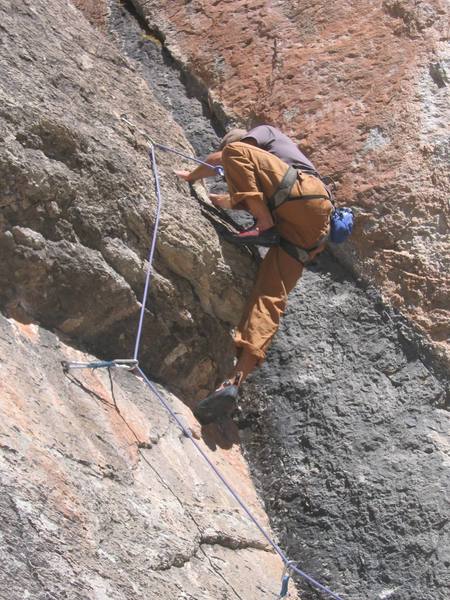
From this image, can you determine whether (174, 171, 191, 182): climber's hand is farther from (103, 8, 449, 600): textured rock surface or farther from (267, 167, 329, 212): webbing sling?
(103, 8, 449, 600): textured rock surface

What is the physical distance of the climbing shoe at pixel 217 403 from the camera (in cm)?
511

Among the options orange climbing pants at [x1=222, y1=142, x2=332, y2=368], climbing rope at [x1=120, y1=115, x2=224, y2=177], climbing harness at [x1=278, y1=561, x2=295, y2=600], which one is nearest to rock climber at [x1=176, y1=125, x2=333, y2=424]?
orange climbing pants at [x1=222, y1=142, x2=332, y2=368]

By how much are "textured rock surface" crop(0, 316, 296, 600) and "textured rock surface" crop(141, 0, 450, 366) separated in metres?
1.61

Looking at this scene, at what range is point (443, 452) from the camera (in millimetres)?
5223

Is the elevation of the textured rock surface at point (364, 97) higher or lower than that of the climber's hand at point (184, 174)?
higher

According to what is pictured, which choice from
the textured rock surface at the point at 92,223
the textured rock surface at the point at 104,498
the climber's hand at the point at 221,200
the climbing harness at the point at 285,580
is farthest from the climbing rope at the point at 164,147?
the climbing harness at the point at 285,580

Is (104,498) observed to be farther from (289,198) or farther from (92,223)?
(289,198)

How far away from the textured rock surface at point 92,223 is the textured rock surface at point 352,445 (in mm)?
444

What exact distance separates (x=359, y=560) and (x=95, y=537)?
1.85 metres

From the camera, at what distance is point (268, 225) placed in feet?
17.6

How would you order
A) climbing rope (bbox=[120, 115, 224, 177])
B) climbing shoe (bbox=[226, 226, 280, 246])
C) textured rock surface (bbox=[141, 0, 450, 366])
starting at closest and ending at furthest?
climbing shoe (bbox=[226, 226, 280, 246]) → climbing rope (bbox=[120, 115, 224, 177]) → textured rock surface (bbox=[141, 0, 450, 366])

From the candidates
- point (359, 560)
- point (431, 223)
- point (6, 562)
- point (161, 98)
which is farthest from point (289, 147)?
point (6, 562)

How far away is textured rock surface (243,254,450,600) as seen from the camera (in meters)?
4.96

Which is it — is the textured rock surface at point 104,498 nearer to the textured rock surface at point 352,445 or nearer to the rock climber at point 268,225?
the textured rock surface at point 352,445
